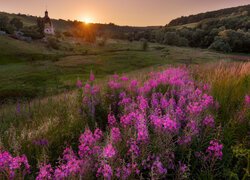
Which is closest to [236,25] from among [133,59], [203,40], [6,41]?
[203,40]

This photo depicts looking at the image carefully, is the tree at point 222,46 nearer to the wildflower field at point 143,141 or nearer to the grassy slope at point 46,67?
the grassy slope at point 46,67

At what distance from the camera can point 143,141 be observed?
124 inches

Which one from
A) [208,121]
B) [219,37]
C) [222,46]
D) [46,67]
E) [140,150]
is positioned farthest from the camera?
[219,37]

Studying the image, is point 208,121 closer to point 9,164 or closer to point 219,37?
point 9,164

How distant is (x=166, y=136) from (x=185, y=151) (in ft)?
1.96

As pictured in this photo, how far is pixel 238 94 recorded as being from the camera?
5879mm

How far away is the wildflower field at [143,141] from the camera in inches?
112

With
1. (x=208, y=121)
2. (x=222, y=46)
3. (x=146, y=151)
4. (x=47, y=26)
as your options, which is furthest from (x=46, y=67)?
(x=47, y=26)

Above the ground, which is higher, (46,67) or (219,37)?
(219,37)

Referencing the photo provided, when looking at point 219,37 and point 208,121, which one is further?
point 219,37

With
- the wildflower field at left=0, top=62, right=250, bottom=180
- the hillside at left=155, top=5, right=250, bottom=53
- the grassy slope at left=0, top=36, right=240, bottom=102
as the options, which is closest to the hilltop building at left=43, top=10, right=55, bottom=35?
the grassy slope at left=0, top=36, right=240, bottom=102

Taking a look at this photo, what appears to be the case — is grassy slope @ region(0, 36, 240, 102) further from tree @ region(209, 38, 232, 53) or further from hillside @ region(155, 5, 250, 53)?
hillside @ region(155, 5, 250, 53)

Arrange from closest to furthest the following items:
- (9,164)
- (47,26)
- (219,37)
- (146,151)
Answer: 1. (9,164)
2. (146,151)
3. (219,37)
4. (47,26)

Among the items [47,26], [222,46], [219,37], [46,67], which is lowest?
[46,67]
